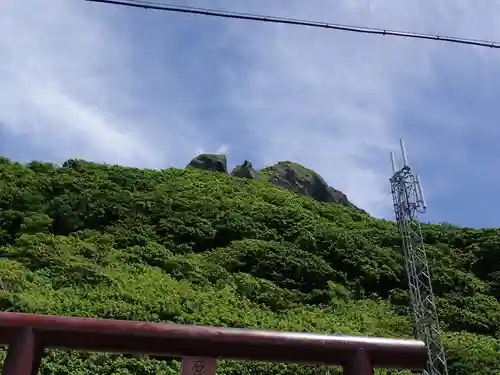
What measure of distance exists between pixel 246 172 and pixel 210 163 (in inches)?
66.8

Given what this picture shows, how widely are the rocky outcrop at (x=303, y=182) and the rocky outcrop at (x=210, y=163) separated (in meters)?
2.21

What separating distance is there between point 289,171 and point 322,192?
6.04 ft

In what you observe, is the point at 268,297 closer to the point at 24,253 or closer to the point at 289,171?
the point at 24,253

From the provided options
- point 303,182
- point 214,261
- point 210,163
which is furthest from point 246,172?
point 214,261

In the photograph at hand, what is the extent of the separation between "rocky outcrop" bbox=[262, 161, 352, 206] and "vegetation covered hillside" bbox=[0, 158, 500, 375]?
3793mm

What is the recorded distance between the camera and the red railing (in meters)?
1.60

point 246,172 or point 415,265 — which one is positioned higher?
point 246,172

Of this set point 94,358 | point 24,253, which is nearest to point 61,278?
point 24,253

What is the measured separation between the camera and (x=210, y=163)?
2742 centimetres

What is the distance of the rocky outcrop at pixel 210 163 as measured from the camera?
2727cm

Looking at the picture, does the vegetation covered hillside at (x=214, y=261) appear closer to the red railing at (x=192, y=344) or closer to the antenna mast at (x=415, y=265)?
the antenna mast at (x=415, y=265)

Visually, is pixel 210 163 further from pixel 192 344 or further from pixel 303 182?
pixel 192 344

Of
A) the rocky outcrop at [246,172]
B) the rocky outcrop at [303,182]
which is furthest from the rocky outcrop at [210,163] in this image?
the rocky outcrop at [303,182]

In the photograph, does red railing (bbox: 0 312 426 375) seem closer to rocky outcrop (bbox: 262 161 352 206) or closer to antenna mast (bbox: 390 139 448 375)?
antenna mast (bbox: 390 139 448 375)
